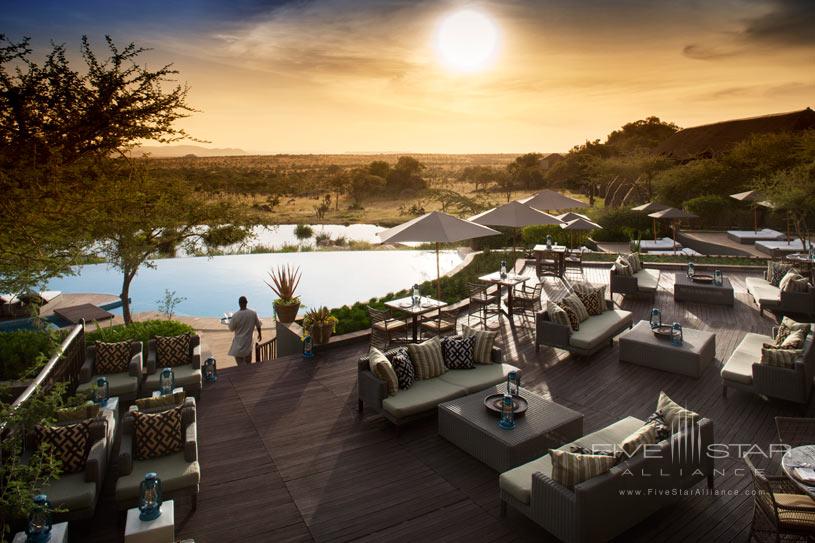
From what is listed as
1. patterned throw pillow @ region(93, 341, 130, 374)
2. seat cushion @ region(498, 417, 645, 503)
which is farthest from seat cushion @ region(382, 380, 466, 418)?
patterned throw pillow @ region(93, 341, 130, 374)

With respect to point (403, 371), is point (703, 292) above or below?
below

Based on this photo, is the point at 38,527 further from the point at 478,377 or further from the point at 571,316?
the point at 571,316

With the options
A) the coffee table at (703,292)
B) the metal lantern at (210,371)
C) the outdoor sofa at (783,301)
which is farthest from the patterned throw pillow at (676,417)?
the coffee table at (703,292)

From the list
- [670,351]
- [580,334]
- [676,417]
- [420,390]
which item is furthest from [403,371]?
[670,351]

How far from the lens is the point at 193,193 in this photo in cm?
1483

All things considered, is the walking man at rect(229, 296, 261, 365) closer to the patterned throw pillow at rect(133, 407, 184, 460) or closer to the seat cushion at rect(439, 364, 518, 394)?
the patterned throw pillow at rect(133, 407, 184, 460)

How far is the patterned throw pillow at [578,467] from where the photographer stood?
4102 mm

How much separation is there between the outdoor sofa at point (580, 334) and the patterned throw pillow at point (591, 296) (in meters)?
0.24

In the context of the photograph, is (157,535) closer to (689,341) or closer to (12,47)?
(12,47)

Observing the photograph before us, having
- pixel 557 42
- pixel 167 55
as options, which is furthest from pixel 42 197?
pixel 557 42

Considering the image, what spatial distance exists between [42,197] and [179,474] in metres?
2.88

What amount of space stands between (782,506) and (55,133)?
687 cm

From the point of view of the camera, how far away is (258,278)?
74.2ft

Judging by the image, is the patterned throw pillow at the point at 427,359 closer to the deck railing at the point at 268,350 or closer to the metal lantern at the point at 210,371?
the metal lantern at the point at 210,371
